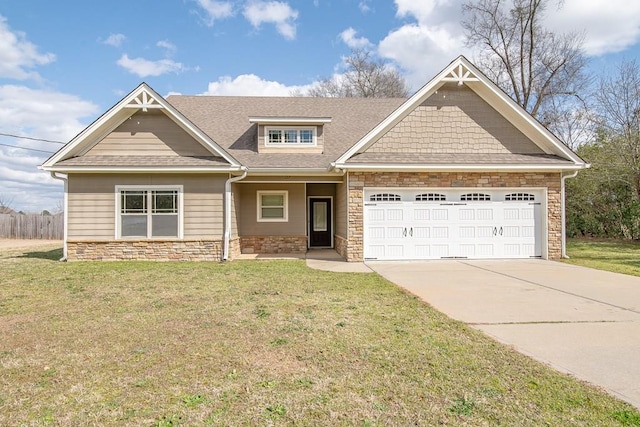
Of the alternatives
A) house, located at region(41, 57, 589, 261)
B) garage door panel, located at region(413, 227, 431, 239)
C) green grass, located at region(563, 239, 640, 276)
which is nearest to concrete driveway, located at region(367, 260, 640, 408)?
green grass, located at region(563, 239, 640, 276)

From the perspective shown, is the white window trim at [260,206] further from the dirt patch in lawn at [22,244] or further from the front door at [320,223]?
the dirt patch in lawn at [22,244]

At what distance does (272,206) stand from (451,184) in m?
6.60

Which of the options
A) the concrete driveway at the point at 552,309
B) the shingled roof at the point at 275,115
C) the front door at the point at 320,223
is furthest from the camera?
the front door at the point at 320,223

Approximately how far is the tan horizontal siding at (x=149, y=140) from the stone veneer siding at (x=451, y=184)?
520 cm

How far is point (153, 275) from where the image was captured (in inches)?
380

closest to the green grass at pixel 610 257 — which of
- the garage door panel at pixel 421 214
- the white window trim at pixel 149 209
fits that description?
the garage door panel at pixel 421 214

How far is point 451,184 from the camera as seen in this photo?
12320 millimetres

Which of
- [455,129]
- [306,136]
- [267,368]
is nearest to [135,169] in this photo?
[306,136]

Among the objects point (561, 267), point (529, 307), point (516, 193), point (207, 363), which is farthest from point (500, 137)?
point (207, 363)

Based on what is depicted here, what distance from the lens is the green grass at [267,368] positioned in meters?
2.96

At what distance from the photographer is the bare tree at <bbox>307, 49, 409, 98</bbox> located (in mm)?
31469

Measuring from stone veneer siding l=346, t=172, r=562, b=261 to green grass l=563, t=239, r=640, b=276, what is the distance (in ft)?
3.55

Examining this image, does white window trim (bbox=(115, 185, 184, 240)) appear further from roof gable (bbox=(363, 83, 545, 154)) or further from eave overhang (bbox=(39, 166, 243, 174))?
roof gable (bbox=(363, 83, 545, 154))

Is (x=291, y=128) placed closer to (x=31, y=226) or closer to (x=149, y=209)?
(x=149, y=209)
